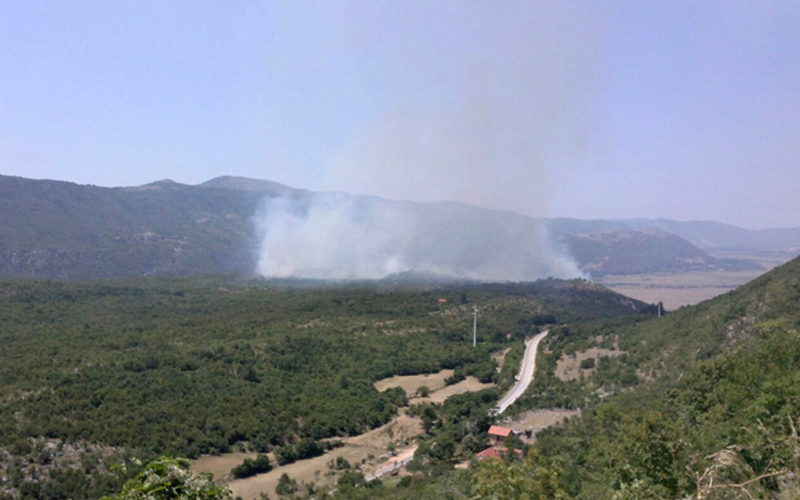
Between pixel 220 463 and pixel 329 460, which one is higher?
pixel 220 463

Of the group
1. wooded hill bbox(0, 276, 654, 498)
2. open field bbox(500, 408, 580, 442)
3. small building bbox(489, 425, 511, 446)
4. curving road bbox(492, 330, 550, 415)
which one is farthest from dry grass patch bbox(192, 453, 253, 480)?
curving road bbox(492, 330, 550, 415)

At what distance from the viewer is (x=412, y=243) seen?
135 meters

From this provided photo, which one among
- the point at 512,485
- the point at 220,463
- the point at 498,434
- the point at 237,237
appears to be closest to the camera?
the point at 512,485

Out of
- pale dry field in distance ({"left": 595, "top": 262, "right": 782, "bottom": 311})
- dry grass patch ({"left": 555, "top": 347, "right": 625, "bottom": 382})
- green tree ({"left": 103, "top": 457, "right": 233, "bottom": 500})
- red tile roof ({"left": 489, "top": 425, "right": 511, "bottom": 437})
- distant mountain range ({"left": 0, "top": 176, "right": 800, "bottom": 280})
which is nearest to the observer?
green tree ({"left": 103, "top": 457, "right": 233, "bottom": 500})

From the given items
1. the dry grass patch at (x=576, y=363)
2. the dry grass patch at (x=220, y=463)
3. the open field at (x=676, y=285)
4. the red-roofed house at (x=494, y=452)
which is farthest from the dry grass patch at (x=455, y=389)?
the open field at (x=676, y=285)

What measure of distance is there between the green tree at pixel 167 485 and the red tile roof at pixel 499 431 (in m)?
30.9

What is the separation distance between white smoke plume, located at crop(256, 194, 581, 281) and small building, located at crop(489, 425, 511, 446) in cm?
7557

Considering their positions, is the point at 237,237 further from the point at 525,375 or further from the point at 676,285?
the point at 525,375

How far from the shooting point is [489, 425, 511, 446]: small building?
36500mm

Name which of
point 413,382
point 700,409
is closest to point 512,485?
point 700,409

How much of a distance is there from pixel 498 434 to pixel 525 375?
20123 millimetres

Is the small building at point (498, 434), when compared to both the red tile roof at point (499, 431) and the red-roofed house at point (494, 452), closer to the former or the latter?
the red tile roof at point (499, 431)

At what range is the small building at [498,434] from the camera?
3650 cm

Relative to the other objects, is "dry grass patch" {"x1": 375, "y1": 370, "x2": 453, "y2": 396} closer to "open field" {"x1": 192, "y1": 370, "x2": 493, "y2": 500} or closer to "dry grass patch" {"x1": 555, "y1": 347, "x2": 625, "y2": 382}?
"open field" {"x1": 192, "y1": 370, "x2": 493, "y2": 500}
